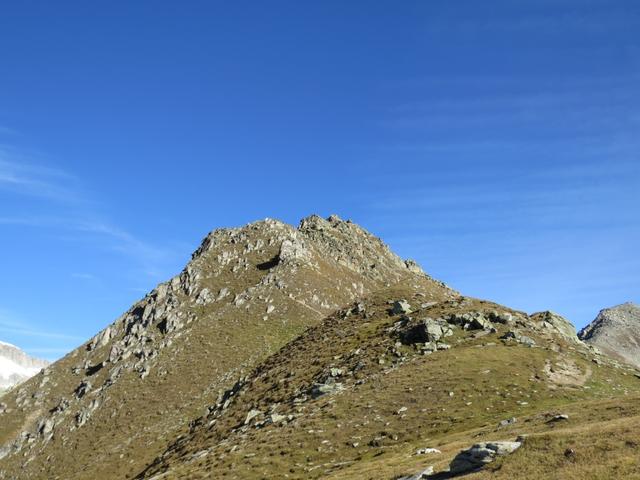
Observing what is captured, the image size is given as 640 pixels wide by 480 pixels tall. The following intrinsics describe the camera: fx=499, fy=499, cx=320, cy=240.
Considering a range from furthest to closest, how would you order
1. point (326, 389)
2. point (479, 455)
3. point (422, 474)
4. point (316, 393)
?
point (316, 393) → point (326, 389) → point (422, 474) → point (479, 455)

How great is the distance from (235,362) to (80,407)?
41.0m

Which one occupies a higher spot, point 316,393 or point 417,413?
point 316,393

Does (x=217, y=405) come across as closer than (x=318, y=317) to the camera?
Yes

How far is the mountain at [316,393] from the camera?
124ft

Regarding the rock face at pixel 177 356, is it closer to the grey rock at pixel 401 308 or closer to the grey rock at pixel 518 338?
the grey rock at pixel 401 308

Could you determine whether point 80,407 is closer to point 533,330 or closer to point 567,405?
point 533,330

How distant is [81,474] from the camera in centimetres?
8750

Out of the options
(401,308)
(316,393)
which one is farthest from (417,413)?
(401,308)

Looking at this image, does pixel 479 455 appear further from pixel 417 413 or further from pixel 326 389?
pixel 326 389

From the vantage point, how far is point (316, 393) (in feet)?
196

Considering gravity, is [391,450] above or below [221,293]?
below

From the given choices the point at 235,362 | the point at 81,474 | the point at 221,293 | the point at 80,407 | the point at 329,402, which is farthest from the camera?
the point at 221,293

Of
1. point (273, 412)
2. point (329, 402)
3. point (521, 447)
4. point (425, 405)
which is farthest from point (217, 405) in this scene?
point (521, 447)

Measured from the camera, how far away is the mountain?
3769 centimetres
